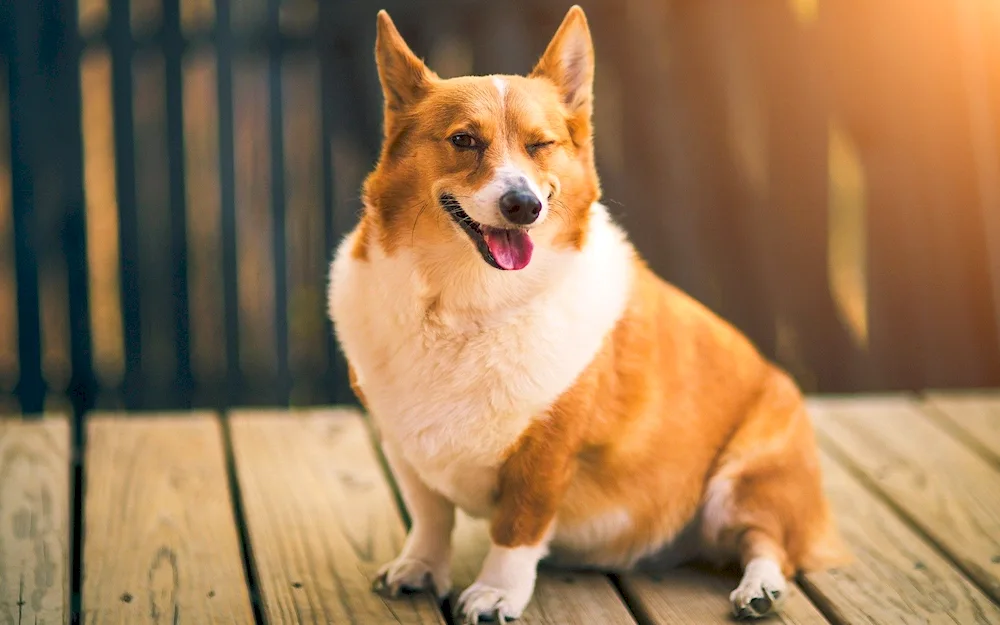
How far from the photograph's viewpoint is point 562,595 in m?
2.51

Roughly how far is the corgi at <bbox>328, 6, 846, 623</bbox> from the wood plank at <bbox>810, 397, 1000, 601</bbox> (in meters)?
0.46

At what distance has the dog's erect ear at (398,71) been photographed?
2.34m

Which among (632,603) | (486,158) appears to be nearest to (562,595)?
(632,603)

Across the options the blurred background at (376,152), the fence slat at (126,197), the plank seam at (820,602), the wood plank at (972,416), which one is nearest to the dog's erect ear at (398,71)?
the plank seam at (820,602)

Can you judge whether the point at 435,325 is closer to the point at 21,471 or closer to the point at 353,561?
the point at 353,561

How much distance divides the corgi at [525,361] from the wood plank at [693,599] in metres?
0.05

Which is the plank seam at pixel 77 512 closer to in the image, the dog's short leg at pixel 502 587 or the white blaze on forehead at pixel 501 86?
the dog's short leg at pixel 502 587

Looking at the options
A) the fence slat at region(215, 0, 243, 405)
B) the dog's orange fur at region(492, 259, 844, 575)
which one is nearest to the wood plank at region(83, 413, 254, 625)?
the fence slat at region(215, 0, 243, 405)

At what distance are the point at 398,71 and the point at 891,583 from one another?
4.72ft

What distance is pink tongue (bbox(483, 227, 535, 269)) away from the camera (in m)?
2.22

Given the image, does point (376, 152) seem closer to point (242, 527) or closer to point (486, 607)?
point (242, 527)

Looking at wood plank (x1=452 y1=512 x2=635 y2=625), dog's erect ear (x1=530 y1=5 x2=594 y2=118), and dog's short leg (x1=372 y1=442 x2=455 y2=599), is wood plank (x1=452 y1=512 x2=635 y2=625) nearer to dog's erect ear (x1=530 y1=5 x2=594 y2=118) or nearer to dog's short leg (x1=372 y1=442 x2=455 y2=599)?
dog's short leg (x1=372 y1=442 x2=455 y2=599)

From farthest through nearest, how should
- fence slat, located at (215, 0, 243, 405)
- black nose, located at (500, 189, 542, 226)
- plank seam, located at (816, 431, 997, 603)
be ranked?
fence slat, located at (215, 0, 243, 405) → plank seam, located at (816, 431, 997, 603) → black nose, located at (500, 189, 542, 226)

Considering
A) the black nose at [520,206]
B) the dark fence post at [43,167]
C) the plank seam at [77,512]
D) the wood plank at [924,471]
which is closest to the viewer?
the black nose at [520,206]
